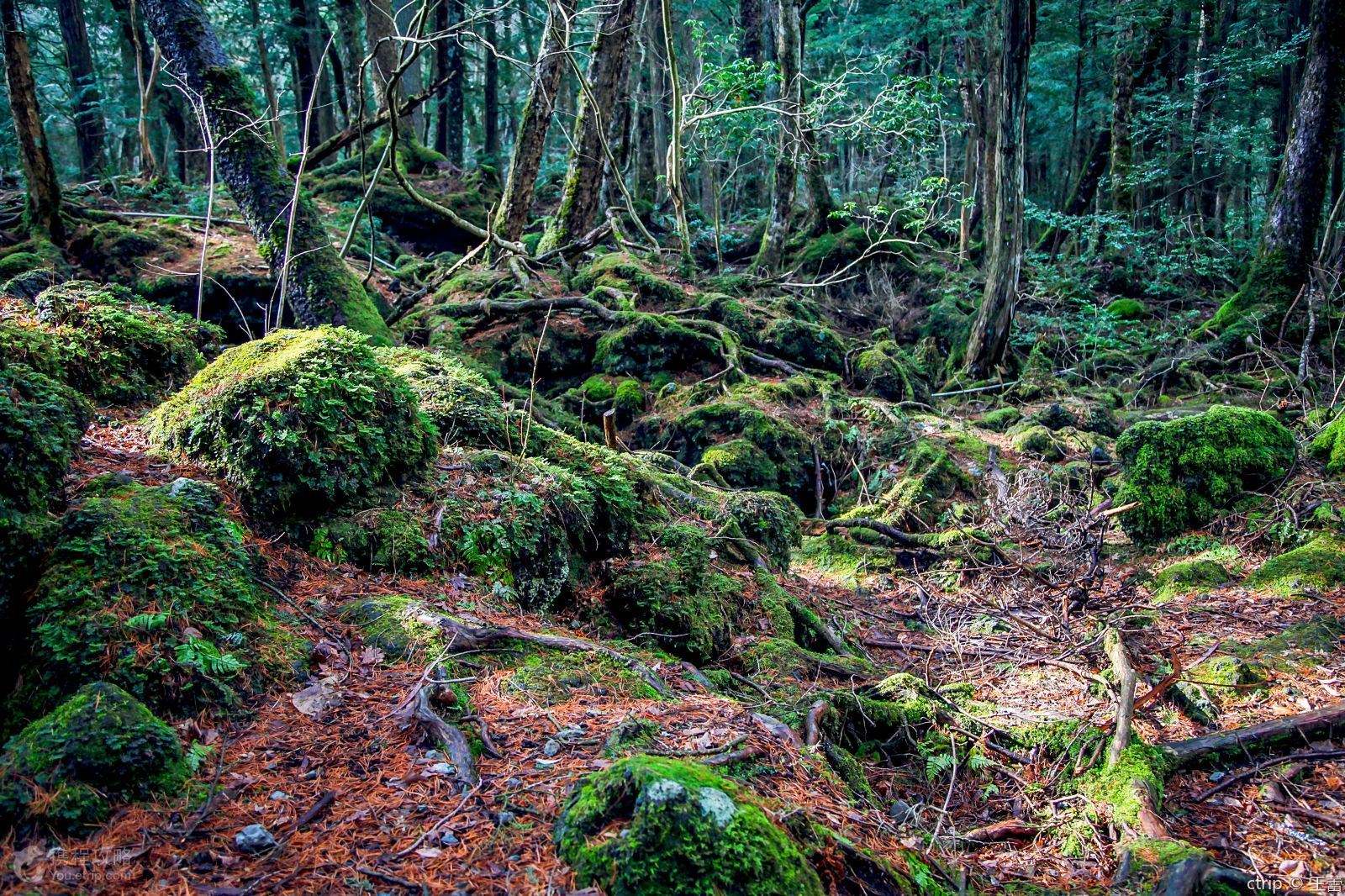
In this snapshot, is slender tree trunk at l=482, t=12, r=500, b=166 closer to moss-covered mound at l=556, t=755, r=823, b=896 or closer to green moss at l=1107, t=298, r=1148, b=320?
green moss at l=1107, t=298, r=1148, b=320

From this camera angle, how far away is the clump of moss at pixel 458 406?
193 inches

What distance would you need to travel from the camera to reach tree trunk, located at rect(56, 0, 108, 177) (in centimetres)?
1606

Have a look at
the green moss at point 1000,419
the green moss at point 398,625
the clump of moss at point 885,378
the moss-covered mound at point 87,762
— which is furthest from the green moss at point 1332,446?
the moss-covered mound at point 87,762

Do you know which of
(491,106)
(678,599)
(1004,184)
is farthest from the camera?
(491,106)

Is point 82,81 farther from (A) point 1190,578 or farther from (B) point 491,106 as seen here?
(A) point 1190,578

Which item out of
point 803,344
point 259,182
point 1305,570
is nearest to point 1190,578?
point 1305,570

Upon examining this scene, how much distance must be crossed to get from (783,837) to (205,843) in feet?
5.28

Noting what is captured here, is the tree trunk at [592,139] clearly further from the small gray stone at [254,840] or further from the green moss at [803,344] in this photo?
the small gray stone at [254,840]

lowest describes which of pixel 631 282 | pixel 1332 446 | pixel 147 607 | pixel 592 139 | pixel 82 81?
pixel 1332 446

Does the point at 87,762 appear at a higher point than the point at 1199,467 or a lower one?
higher

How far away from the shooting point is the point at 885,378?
11047 millimetres

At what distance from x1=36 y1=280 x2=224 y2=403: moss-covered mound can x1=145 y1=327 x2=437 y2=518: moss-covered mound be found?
2.29ft

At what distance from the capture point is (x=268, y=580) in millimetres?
3400

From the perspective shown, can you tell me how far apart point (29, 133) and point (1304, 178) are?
55.1ft
